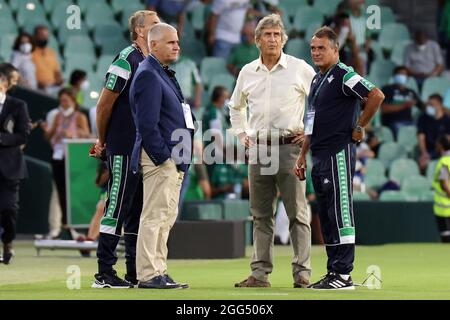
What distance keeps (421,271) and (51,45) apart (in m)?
9.99

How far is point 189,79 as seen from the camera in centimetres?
1931

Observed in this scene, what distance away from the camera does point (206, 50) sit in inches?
882

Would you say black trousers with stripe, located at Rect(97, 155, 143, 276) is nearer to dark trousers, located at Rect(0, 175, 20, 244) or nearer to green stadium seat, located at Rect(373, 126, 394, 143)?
dark trousers, located at Rect(0, 175, 20, 244)

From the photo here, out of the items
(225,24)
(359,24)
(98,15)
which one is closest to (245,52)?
(225,24)

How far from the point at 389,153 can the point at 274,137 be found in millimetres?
9918

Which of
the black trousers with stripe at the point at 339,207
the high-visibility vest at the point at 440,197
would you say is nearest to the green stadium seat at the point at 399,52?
the high-visibility vest at the point at 440,197

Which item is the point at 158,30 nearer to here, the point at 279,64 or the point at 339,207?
the point at 279,64

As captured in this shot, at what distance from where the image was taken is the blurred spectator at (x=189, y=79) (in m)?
19.2

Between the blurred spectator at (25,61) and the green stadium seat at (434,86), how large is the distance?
6.20 metres

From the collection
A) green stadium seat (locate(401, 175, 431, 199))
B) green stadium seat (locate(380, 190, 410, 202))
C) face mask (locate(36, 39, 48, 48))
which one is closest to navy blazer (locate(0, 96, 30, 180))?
face mask (locate(36, 39, 48, 48))

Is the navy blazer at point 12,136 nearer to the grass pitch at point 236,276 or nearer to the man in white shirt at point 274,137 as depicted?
the grass pitch at point 236,276

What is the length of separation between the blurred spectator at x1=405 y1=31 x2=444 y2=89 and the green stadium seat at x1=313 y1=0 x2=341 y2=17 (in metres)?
1.46
